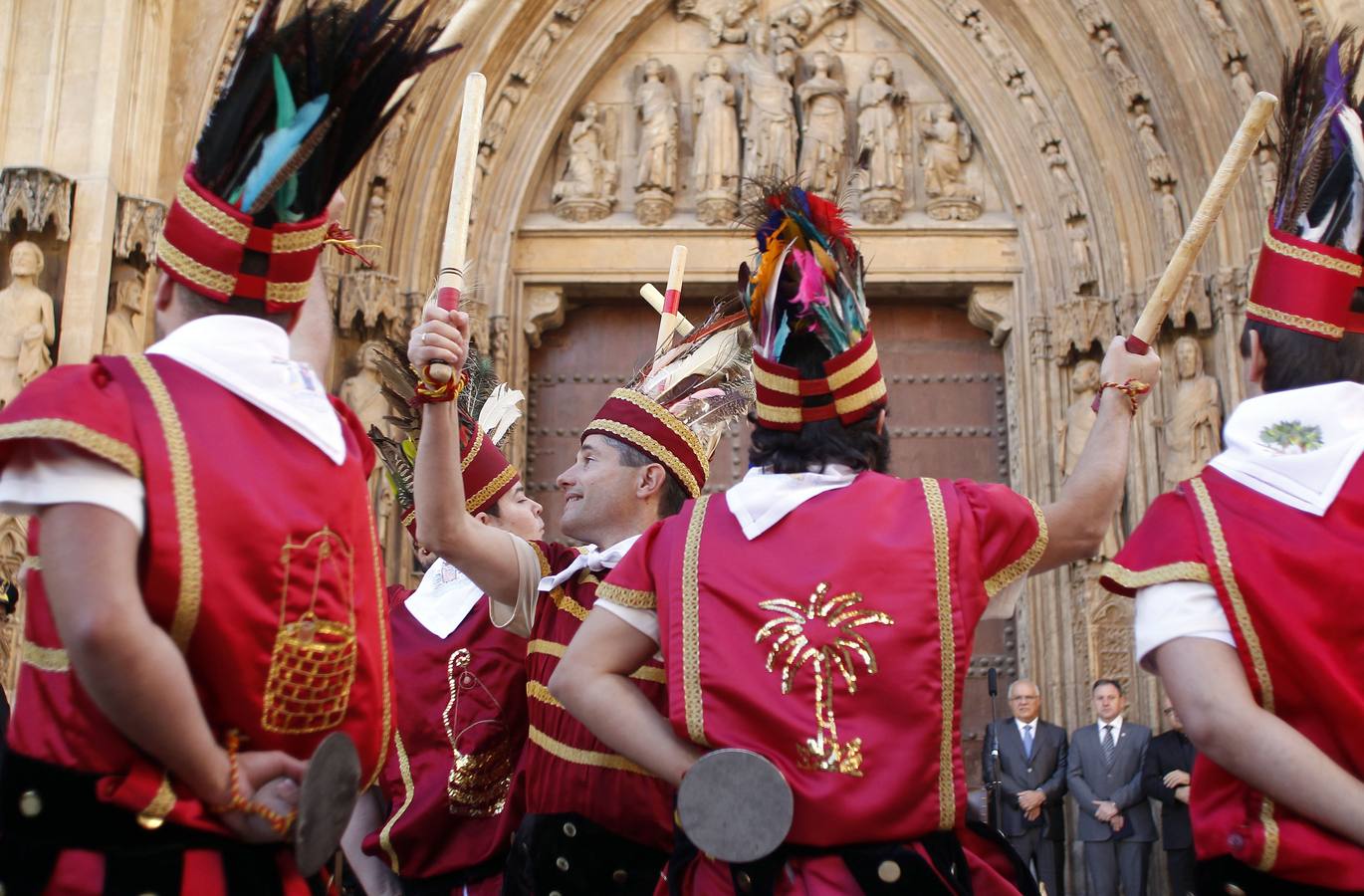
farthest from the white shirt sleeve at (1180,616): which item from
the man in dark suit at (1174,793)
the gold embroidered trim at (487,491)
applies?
the man in dark suit at (1174,793)

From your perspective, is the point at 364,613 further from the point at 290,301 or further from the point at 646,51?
the point at 646,51

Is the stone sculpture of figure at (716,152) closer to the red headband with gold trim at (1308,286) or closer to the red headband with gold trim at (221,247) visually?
the red headband with gold trim at (1308,286)

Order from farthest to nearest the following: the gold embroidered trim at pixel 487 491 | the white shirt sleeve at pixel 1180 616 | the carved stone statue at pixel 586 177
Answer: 1. the carved stone statue at pixel 586 177
2. the gold embroidered trim at pixel 487 491
3. the white shirt sleeve at pixel 1180 616

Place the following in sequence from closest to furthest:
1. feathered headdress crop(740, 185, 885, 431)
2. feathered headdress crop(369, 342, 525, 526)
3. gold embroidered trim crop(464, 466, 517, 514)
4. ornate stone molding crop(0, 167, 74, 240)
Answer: feathered headdress crop(740, 185, 885, 431), feathered headdress crop(369, 342, 525, 526), gold embroidered trim crop(464, 466, 517, 514), ornate stone molding crop(0, 167, 74, 240)

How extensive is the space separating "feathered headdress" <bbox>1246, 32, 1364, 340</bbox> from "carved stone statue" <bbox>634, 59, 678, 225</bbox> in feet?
26.4

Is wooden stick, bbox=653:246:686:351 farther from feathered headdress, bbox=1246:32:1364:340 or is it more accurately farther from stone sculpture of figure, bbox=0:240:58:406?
stone sculpture of figure, bbox=0:240:58:406

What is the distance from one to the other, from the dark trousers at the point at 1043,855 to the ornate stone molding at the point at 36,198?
658cm

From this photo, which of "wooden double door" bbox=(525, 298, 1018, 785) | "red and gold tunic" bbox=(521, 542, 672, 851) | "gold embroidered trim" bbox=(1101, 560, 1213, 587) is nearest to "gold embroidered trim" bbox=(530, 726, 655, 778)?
"red and gold tunic" bbox=(521, 542, 672, 851)

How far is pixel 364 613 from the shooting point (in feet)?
7.45

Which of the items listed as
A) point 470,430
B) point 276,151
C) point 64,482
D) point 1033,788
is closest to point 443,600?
point 470,430

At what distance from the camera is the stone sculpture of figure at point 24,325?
8.00 meters

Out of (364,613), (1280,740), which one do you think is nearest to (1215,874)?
(1280,740)

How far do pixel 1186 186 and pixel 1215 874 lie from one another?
8.29 meters

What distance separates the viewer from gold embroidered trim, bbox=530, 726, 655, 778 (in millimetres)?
3271
